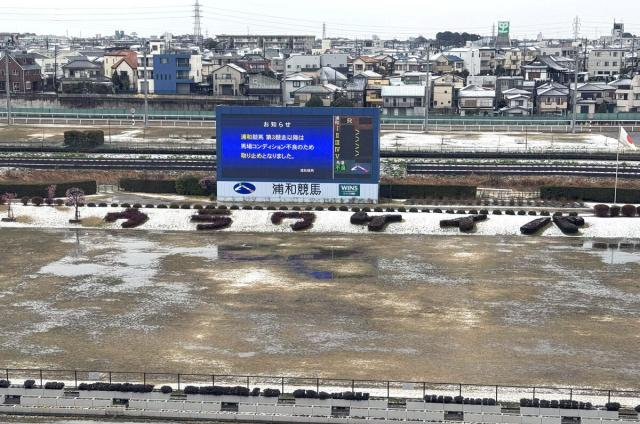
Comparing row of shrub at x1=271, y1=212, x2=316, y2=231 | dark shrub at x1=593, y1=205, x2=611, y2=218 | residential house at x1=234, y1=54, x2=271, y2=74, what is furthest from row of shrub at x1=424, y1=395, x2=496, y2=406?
residential house at x1=234, y1=54, x2=271, y2=74

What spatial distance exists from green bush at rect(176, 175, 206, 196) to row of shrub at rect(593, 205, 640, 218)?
87.2 ft

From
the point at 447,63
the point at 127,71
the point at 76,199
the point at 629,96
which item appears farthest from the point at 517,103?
the point at 76,199

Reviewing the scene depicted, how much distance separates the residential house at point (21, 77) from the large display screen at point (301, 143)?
8174cm

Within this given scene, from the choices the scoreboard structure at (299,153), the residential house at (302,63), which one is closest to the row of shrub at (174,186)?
the scoreboard structure at (299,153)

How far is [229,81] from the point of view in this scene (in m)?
129

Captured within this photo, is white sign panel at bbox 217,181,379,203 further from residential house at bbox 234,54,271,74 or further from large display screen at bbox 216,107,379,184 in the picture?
residential house at bbox 234,54,271,74

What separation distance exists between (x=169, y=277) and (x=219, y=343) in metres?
10.4

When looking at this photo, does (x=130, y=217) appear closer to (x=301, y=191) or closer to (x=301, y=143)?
(x=301, y=191)

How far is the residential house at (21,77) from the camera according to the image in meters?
131

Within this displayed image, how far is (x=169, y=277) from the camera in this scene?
44062mm

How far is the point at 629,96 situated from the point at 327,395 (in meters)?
99.2

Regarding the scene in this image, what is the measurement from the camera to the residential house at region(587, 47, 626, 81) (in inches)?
6009

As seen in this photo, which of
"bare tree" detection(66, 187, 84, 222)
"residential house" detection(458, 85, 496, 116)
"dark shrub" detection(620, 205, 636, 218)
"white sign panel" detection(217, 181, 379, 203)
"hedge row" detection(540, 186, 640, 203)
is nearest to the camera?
"dark shrub" detection(620, 205, 636, 218)

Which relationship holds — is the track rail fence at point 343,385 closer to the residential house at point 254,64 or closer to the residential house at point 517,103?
the residential house at point 517,103
